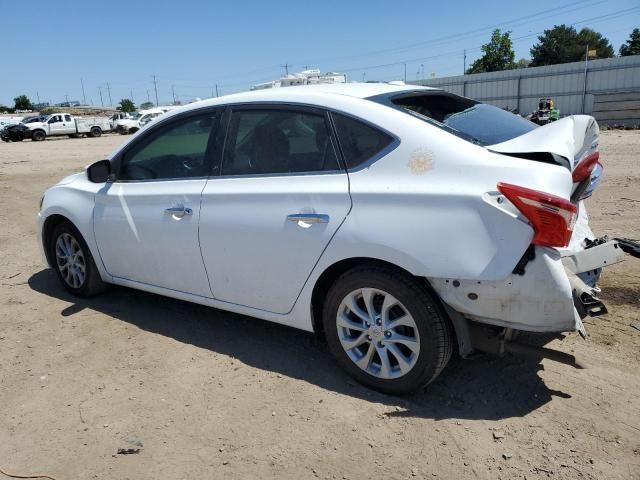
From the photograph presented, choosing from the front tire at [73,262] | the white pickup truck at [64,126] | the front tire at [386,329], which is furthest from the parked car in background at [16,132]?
the front tire at [386,329]

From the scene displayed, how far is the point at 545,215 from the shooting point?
2.58m

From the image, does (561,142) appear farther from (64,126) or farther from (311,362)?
(64,126)

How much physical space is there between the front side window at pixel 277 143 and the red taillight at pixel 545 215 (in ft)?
3.60

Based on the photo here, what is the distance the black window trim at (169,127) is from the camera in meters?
3.79

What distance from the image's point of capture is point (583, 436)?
2750 millimetres

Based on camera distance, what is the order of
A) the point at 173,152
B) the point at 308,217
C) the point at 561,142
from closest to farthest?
the point at 561,142 → the point at 308,217 → the point at 173,152

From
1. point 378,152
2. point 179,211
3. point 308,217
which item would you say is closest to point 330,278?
point 308,217

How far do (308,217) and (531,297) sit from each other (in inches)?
51.0

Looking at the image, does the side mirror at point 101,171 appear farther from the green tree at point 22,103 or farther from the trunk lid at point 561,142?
the green tree at point 22,103

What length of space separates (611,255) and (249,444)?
2298mm

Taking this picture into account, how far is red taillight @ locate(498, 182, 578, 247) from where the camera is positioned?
2.58 m

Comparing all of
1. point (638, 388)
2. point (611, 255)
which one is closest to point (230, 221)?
point (611, 255)

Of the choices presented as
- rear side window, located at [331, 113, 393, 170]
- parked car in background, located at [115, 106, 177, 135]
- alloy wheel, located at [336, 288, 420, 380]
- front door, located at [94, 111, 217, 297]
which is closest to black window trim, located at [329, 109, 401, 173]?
rear side window, located at [331, 113, 393, 170]

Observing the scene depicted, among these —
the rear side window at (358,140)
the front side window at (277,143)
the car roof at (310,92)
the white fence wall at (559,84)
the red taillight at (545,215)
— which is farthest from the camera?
the white fence wall at (559,84)
